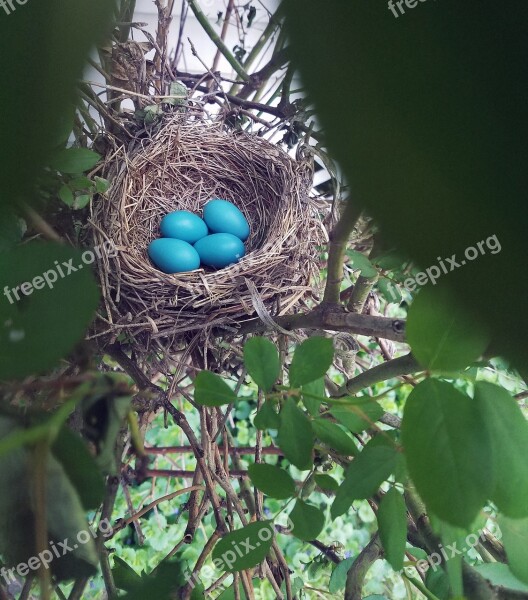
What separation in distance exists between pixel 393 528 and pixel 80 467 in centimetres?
18

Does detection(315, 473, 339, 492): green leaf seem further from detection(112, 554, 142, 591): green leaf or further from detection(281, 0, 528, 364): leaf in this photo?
detection(281, 0, 528, 364): leaf

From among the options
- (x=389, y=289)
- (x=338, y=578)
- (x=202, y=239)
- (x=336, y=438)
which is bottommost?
(x=338, y=578)

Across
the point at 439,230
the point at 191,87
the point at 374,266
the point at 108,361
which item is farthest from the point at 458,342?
the point at 191,87

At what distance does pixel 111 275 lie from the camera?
2.38 ft

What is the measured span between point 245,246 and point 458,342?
84 centimetres

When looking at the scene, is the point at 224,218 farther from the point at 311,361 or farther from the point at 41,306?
the point at 41,306

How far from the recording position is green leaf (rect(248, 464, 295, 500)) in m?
0.27

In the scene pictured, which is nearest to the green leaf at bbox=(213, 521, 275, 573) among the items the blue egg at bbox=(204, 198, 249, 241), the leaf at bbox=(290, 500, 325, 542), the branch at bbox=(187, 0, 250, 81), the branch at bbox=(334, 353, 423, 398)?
the leaf at bbox=(290, 500, 325, 542)

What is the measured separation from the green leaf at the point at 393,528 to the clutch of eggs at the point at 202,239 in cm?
65

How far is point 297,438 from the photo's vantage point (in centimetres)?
25

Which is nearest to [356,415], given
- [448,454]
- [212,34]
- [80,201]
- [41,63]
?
[448,454]

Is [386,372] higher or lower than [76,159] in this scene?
lower

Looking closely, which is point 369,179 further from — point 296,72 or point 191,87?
point 191,87

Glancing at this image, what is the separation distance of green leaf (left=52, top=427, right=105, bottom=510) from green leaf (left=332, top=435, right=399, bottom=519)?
12 cm
